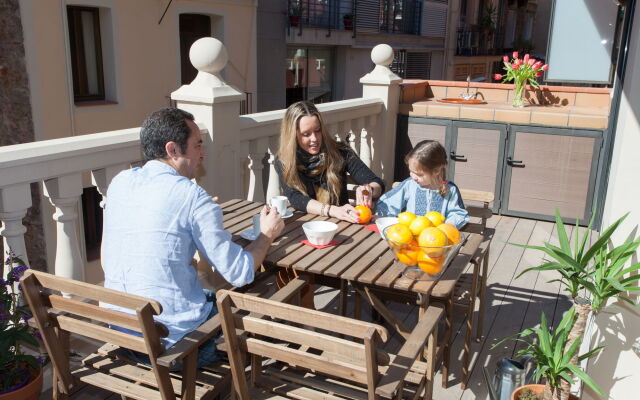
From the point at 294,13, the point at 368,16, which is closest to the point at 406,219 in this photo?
the point at 294,13

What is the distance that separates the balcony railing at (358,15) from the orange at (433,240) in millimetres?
14073

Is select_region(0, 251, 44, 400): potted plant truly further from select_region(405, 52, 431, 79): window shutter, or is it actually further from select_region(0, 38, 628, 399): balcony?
select_region(405, 52, 431, 79): window shutter

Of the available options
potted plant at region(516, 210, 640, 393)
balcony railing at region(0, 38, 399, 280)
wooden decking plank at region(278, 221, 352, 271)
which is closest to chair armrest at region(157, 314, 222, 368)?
wooden decking plank at region(278, 221, 352, 271)

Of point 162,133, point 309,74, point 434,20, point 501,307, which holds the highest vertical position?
point 434,20

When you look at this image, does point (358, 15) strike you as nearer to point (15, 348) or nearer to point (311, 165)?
point (311, 165)

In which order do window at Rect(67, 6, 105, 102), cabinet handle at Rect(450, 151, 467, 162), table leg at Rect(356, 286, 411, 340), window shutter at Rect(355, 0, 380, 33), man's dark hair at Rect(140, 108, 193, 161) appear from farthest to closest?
window shutter at Rect(355, 0, 380, 33)
window at Rect(67, 6, 105, 102)
cabinet handle at Rect(450, 151, 467, 162)
table leg at Rect(356, 286, 411, 340)
man's dark hair at Rect(140, 108, 193, 161)

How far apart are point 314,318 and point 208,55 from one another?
6.62 feet

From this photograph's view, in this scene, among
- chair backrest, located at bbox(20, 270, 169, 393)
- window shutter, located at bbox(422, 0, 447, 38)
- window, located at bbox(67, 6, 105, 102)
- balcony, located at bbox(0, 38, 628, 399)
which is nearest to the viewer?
chair backrest, located at bbox(20, 270, 169, 393)

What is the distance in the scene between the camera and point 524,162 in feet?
18.1

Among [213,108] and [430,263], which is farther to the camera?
[213,108]

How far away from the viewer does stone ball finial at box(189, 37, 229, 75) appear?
3.10m

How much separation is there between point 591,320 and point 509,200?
3343 mm

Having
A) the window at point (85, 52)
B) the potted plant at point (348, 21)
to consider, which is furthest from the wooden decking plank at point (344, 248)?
the potted plant at point (348, 21)

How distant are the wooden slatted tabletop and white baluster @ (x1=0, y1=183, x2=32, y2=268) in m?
0.87
